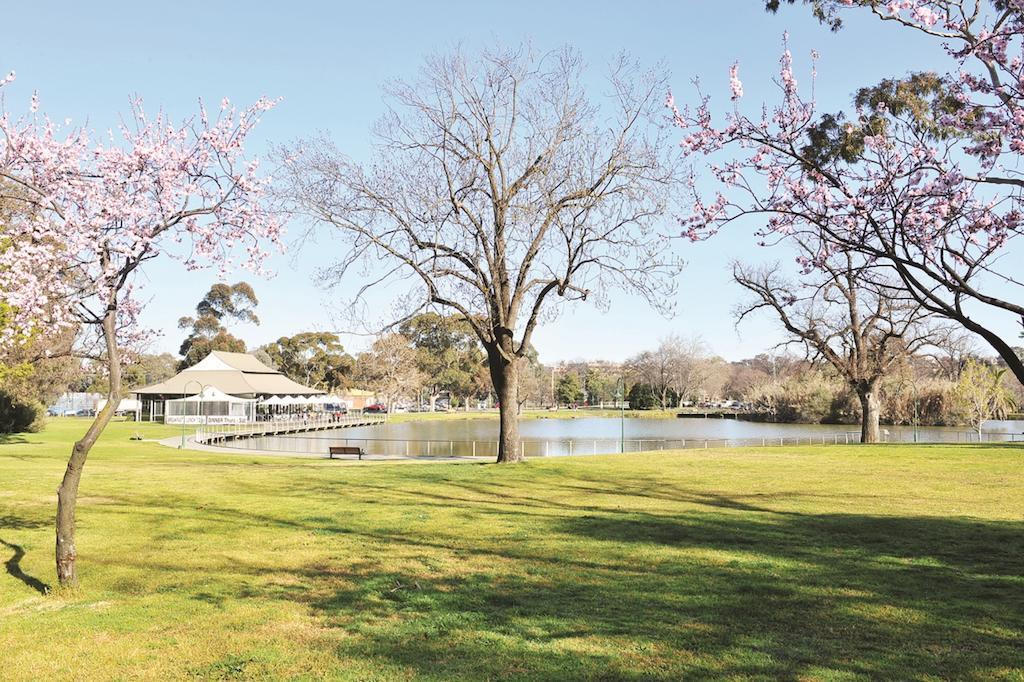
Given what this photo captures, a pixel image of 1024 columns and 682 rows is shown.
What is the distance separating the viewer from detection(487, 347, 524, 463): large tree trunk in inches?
861

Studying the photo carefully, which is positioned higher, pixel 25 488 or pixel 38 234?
pixel 38 234

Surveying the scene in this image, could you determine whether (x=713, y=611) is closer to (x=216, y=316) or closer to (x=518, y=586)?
(x=518, y=586)

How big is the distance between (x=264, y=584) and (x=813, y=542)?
6784mm

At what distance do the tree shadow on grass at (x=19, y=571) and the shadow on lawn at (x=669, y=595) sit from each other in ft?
5.44

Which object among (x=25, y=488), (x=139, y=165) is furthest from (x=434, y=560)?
(x=25, y=488)

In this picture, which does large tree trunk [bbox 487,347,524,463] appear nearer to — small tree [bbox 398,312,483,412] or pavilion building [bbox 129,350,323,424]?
pavilion building [bbox 129,350,323,424]

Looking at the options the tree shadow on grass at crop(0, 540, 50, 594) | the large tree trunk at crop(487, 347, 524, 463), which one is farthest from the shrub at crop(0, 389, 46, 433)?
the tree shadow on grass at crop(0, 540, 50, 594)

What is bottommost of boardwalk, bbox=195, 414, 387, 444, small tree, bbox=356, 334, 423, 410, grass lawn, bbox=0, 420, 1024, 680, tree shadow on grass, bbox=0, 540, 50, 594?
boardwalk, bbox=195, 414, 387, 444

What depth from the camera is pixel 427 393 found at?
10369 cm

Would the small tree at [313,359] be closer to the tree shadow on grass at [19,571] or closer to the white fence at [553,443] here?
the white fence at [553,443]

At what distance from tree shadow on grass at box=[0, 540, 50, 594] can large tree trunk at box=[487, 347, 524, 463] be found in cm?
1341

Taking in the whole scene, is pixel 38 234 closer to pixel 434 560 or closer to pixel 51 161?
pixel 51 161

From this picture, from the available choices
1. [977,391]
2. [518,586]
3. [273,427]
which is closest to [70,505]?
[518,586]

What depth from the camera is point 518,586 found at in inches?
294
